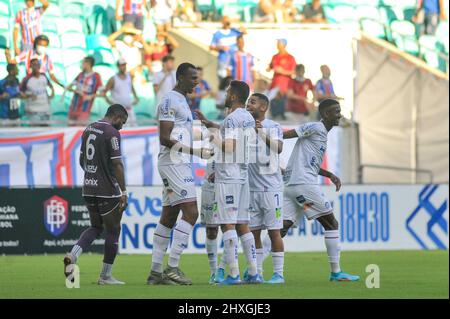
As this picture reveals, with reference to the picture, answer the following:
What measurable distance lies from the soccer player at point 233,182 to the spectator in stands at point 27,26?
36.4ft

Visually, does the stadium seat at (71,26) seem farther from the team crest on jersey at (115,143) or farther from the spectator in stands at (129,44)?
the team crest on jersey at (115,143)

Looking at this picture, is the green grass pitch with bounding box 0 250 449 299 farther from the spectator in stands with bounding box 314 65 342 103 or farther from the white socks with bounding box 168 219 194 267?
the spectator in stands with bounding box 314 65 342 103

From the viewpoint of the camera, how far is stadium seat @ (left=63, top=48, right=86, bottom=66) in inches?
990

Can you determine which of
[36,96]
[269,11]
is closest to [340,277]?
[36,96]

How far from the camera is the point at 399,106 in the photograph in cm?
2894

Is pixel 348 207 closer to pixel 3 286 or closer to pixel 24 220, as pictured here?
pixel 24 220

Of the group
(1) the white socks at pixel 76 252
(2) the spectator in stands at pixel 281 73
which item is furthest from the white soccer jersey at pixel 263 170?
(2) the spectator in stands at pixel 281 73

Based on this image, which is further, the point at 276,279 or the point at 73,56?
the point at 73,56

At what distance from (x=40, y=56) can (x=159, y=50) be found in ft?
9.78

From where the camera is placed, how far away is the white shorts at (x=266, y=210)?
47.4 ft

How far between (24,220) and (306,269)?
6221 millimetres

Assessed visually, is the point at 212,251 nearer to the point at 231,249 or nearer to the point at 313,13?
the point at 231,249

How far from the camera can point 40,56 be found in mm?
24125

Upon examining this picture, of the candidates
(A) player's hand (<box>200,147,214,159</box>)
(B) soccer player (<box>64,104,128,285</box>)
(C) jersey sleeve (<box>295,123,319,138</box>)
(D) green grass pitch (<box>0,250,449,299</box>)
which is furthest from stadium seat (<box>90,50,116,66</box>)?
(A) player's hand (<box>200,147,214,159</box>)
